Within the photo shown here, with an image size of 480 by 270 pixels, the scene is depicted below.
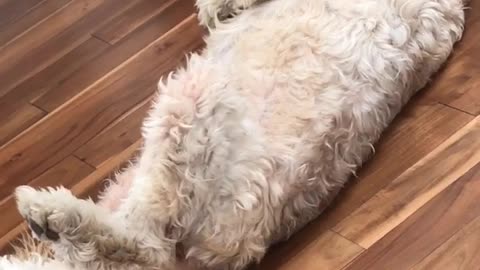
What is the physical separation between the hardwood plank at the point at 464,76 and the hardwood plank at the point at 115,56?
91 cm

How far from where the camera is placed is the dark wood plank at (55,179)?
7.26ft

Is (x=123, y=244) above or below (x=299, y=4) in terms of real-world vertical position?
below

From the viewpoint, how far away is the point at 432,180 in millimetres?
1939

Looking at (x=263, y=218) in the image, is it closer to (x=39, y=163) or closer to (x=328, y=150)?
(x=328, y=150)

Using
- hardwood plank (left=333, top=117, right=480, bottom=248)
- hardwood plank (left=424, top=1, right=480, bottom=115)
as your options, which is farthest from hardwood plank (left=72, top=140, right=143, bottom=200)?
hardwood plank (left=424, top=1, right=480, bottom=115)

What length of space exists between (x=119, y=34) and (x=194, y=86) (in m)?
1.07

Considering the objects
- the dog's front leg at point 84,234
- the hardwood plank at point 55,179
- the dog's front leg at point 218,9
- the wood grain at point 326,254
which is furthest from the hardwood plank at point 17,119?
the wood grain at point 326,254

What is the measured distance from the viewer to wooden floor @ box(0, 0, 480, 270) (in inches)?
72.6

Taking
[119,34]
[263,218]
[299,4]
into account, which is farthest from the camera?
[119,34]

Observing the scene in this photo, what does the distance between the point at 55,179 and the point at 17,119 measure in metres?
0.36

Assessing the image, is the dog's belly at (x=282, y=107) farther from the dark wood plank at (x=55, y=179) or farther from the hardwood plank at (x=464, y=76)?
the dark wood plank at (x=55, y=179)

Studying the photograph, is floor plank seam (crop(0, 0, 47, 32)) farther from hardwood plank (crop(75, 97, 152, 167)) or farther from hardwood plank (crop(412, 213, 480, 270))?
hardwood plank (crop(412, 213, 480, 270))

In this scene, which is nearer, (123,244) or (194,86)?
(123,244)

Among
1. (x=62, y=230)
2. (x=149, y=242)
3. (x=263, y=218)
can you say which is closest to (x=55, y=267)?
(x=62, y=230)
